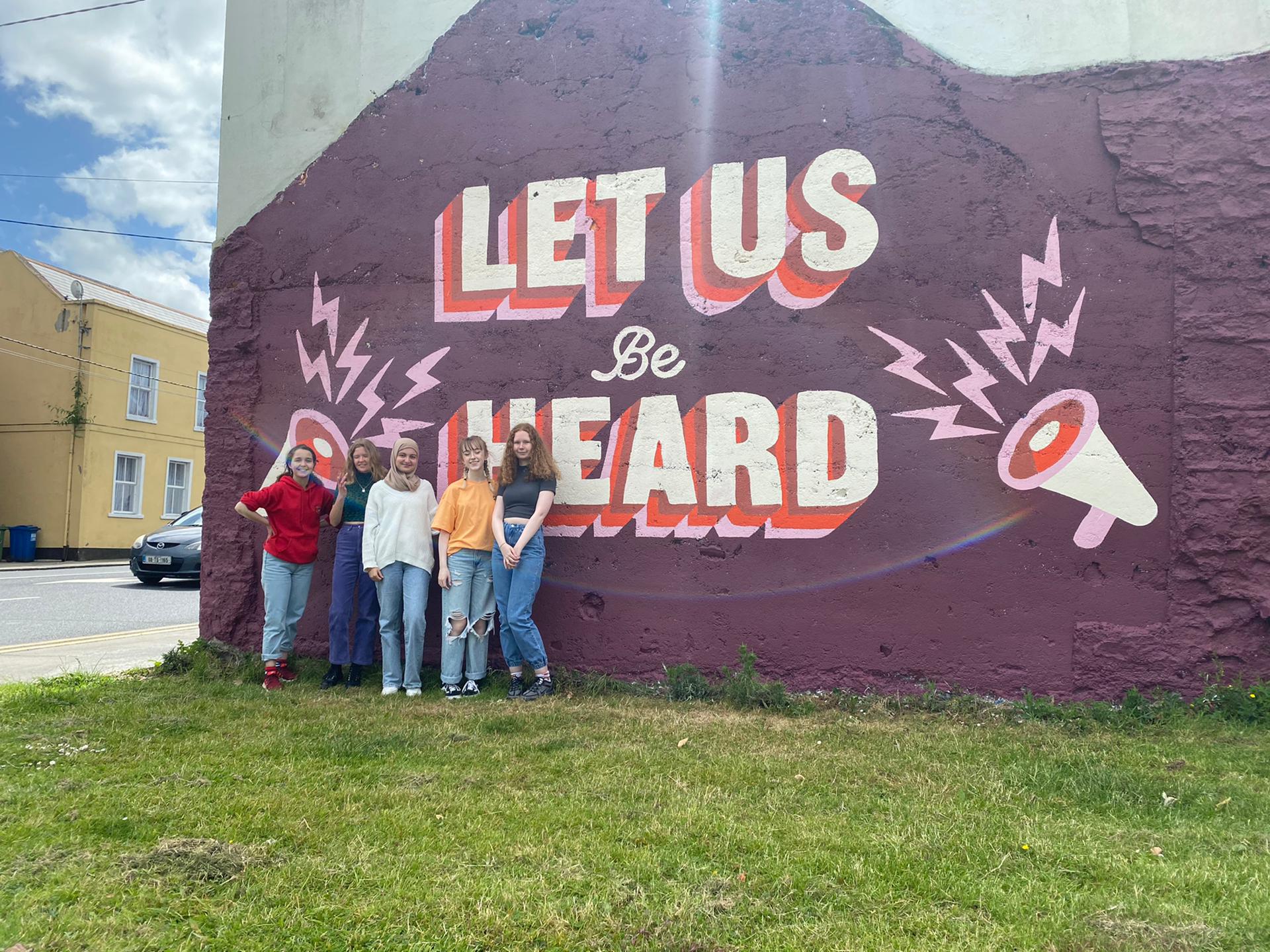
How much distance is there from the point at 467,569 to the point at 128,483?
820 inches

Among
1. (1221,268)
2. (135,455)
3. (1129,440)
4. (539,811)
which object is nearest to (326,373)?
(539,811)

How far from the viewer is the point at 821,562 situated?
6.01m

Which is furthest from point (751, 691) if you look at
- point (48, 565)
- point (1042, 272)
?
point (48, 565)

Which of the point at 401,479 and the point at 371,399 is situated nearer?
the point at 401,479

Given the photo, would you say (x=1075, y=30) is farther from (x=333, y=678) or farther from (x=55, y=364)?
(x=55, y=364)

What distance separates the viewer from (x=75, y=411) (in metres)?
21.8

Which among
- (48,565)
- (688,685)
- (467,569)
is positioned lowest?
(688,685)

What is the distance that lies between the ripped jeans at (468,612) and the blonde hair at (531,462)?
0.56 m

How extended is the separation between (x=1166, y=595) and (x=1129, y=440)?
949mm

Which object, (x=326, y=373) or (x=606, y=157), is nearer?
(x=606, y=157)

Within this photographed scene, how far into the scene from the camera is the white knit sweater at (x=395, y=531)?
6.30m

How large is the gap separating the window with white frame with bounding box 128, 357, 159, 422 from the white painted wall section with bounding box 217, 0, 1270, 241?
59.8ft

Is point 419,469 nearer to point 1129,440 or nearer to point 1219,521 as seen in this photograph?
point 1129,440

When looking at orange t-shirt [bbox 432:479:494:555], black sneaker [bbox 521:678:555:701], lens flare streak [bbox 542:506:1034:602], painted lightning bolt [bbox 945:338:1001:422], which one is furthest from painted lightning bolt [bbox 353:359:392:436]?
painted lightning bolt [bbox 945:338:1001:422]
